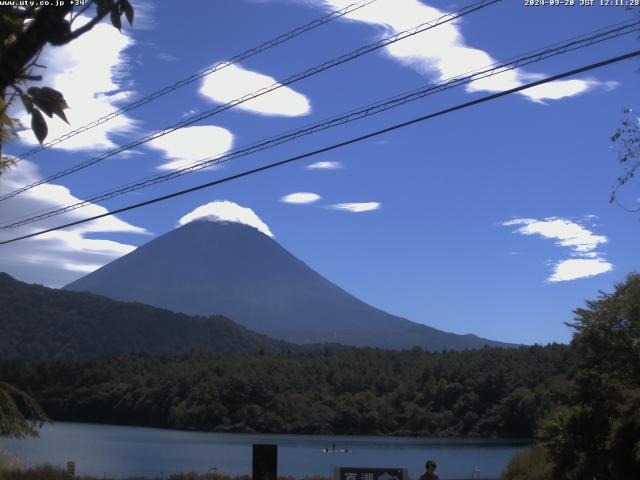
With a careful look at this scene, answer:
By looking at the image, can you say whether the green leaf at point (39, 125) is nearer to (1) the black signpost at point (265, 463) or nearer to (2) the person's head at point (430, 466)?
(1) the black signpost at point (265, 463)

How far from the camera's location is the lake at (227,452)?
65688mm

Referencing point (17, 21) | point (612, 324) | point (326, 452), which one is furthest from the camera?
point (326, 452)

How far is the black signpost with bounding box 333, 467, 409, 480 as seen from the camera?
11.8 metres

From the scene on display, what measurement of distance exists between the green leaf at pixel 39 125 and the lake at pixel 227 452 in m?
52.3

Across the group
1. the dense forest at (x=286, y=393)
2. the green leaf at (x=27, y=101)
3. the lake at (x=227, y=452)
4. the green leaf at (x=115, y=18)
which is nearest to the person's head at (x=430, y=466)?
the green leaf at (x=115, y=18)

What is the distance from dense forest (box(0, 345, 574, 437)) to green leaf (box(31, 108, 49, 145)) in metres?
110

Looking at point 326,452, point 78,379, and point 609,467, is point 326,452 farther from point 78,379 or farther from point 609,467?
point 609,467

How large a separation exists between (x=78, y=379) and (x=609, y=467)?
112033 millimetres

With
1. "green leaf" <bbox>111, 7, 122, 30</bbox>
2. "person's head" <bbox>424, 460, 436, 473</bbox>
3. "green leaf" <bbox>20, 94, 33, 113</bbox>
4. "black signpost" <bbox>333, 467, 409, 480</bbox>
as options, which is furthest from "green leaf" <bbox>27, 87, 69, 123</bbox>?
"person's head" <bbox>424, 460, 436, 473</bbox>

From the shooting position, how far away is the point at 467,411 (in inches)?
4429

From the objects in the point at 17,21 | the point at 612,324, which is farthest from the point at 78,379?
the point at 17,21

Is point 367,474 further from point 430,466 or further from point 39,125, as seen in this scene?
point 39,125

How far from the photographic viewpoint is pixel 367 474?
1188cm

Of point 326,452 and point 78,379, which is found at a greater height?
point 78,379
